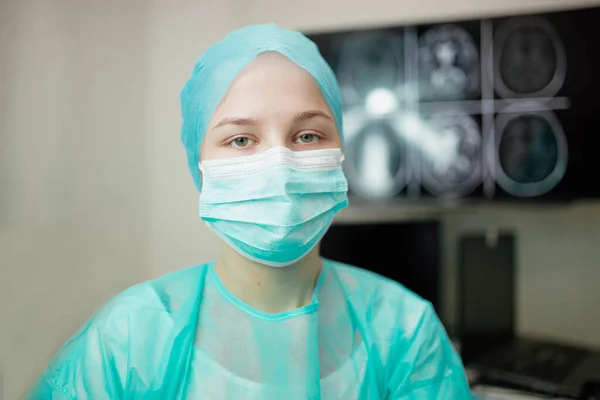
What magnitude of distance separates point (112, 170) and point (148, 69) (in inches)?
6.2

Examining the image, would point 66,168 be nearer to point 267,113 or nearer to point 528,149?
point 267,113

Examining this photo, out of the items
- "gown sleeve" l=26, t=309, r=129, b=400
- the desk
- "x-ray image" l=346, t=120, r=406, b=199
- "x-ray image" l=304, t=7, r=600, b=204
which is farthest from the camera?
"x-ray image" l=346, t=120, r=406, b=199

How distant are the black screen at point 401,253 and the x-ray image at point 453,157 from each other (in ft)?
0.44

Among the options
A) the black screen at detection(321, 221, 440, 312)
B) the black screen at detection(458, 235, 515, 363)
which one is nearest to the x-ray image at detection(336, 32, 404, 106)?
the black screen at detection(321, 221, 440, 312)

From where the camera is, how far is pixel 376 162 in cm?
159

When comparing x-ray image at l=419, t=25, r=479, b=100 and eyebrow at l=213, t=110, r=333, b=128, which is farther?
x-ray image at l=419, t=25, r=479, b=100

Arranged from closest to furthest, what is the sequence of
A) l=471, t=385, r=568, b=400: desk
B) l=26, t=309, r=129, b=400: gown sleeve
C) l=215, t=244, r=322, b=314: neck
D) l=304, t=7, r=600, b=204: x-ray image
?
1. l=26, t=309, r=129, b=400: gown sleeve
2. l=215, t=244, r=322, b=314: neck
3. l=471, t=385, r=568, b=400: desk
4. l=304, t=7, r=600, b=204: x-ray image

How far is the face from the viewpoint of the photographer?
69 centimetres

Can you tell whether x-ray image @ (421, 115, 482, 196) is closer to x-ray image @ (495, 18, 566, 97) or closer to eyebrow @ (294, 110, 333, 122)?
x-ray image @ (495, 18, 566, 97)

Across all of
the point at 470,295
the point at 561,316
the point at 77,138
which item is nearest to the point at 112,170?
the point at 77,138

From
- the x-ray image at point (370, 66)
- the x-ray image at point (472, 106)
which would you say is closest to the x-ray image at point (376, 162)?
the x-ray image at point (472, 106)

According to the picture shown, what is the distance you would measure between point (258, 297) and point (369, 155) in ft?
3.05

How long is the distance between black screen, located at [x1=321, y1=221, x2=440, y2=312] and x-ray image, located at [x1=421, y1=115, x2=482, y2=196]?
0.14 m

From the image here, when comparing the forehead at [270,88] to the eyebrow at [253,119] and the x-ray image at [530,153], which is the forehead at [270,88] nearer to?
the eyebrow at [253,119]
